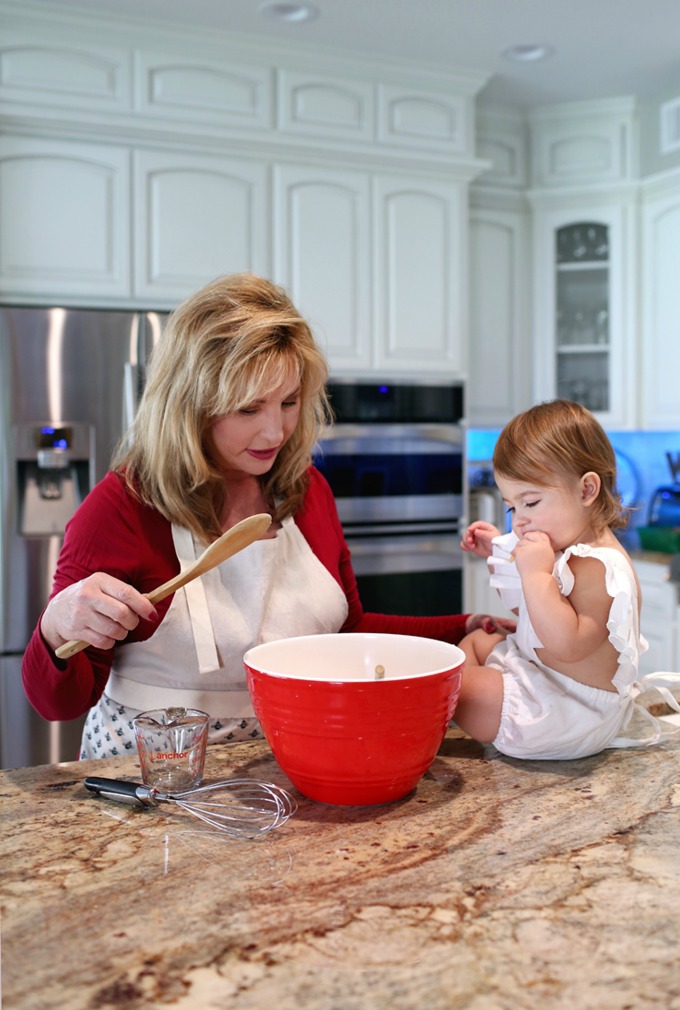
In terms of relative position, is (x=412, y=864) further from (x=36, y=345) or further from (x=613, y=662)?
(x=36, y=345)

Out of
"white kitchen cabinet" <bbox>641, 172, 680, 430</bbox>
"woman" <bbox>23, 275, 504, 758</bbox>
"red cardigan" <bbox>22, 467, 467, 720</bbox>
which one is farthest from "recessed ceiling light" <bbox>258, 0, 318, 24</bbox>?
"red cardigan" <bbox>22, 467, 467, 720</bbox>

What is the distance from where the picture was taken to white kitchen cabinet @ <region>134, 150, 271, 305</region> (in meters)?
2.88

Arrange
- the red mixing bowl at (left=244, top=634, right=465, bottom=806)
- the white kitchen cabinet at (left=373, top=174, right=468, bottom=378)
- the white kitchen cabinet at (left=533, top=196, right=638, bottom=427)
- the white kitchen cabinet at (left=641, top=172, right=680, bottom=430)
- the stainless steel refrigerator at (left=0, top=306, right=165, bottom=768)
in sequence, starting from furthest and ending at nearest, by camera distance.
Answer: the white kitchen cabinet at (left=533, top=196, right=638, bottom=427) → the white kitchen cabinet at (left=641, top=172, right=680, bottom=430) → the white kitchen cabinet at (left=373, top=174, right=468, bottom=378) → the stainless steel refrigerator at (left=0, top=306, right=165, bottom=768) → the red mixing bowl at (left=244, top=634, right=465, bottom=806)

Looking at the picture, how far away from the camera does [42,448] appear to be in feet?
8.75

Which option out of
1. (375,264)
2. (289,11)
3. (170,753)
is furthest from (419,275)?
(170,753)

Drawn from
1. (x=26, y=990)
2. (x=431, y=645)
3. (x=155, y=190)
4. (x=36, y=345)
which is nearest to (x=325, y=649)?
(x=431, y=645)

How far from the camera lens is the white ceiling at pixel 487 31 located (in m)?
2.78

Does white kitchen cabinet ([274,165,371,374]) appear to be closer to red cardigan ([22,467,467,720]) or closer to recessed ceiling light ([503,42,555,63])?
recessed ceiling light ([503,42,555,63])

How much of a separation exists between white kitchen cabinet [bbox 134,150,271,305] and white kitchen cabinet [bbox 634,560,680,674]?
173 cm

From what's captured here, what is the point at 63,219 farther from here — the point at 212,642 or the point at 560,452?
the point at 560,452

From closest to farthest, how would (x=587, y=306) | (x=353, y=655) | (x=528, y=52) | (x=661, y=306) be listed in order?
(x=353, y=655)
(x=528, y=52)
(x=661, y=306)
(x=587, y=306)

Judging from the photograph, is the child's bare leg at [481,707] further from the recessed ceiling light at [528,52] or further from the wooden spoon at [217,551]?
the recessed ceiling light at [528,52]

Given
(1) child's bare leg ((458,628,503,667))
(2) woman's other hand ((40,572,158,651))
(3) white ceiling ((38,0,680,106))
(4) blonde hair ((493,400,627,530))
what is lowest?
(1) child's bare leg ((458,628,503,667))

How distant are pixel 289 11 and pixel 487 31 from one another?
0.66 m
